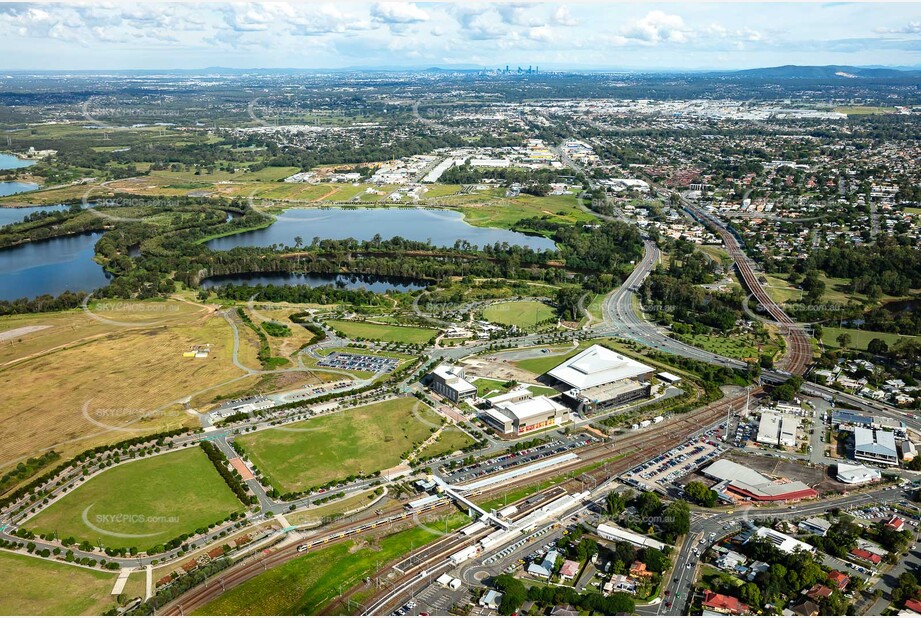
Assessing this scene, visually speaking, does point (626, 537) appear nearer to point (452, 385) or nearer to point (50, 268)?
point (452, 385)

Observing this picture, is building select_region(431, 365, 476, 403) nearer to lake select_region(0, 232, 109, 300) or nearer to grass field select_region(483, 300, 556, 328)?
grass field select_region(483, 300, 556, 328)

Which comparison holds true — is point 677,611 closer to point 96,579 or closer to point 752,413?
point 752,413

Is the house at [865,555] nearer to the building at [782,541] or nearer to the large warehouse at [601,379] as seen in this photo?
the building at [782,541]

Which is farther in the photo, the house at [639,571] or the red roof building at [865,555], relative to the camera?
the red roof building at [865,555]

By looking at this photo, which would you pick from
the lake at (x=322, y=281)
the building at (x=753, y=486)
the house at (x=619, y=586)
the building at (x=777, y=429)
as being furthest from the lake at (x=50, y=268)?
the building at (x=777, y=429)

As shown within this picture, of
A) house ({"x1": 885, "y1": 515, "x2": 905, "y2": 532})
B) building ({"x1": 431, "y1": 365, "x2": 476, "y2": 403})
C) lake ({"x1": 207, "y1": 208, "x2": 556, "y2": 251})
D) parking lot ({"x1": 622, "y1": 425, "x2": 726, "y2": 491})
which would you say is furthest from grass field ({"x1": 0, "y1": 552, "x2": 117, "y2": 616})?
lake ({"x1": 207, "y1": 208, "x2": 556, "y2": 251})

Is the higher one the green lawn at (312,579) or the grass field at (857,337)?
the grass field at (857,337)

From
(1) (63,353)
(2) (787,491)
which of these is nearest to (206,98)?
(1) (63,353)
